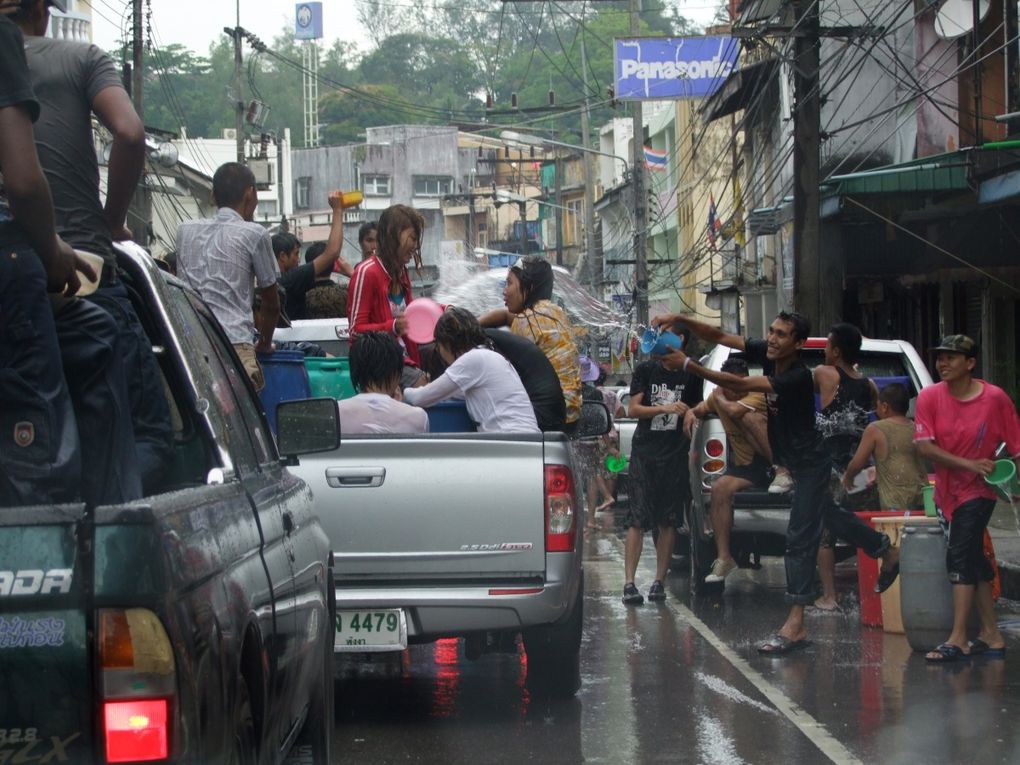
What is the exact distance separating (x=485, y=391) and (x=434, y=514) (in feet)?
3.94

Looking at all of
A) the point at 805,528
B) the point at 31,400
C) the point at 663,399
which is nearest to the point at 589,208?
the point at 663,399

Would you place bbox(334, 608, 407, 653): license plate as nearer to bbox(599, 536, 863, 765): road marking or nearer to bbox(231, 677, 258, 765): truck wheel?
bbox(599, 536, 863, 765): road marking

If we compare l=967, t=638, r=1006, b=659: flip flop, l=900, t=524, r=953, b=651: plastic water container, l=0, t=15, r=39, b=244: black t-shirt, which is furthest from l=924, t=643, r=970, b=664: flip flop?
l=0, t=15, r=39, b=244: black t-shirt

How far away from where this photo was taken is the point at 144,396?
12.7ft

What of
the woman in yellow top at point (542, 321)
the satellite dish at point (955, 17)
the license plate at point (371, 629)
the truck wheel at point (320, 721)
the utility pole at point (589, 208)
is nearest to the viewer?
the truck wheel at point (320, 721)

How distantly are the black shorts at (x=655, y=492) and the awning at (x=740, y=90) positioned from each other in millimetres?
16096

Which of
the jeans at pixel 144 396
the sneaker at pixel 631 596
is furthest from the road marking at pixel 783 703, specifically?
the jeans at pixel 144 396

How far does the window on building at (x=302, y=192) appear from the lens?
3211 inches

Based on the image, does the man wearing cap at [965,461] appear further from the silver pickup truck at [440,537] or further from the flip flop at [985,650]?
the silver pickup truck at [440,537]

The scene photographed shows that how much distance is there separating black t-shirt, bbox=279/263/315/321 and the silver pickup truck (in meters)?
3.55

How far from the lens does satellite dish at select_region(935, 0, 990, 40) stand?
18.6 meters

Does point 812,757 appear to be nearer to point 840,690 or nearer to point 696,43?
point 840,690

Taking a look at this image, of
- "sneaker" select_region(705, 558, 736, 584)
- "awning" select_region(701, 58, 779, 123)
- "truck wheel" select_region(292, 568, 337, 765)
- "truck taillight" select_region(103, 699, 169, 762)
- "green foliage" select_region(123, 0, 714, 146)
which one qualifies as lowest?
"sneaker" select_region(705, 558, 736, 584)

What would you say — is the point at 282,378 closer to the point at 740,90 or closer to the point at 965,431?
the point at 965,431
